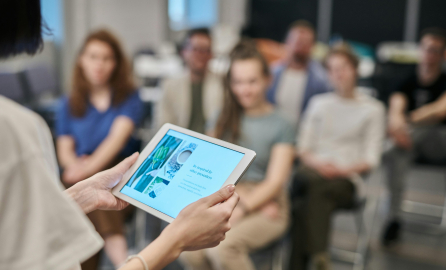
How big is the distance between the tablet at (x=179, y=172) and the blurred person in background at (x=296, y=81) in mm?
2092

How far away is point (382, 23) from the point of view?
7.25 metres

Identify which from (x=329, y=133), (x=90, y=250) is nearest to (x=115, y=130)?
(x=329, y=133)

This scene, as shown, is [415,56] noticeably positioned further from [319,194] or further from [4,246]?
[4,246]

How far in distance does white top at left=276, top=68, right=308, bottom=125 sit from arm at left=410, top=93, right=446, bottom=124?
2.79 ft

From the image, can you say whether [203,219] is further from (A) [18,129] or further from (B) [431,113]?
(B) [431,113]

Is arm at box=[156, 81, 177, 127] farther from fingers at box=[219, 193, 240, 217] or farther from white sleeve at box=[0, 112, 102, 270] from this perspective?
white sleeve at box=[0, 112, 102, 270]

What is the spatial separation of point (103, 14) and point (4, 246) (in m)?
5.10

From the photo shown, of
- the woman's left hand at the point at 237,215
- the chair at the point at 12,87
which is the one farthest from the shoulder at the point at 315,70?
the chair at the point at 12,87

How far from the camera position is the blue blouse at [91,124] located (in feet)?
7.57

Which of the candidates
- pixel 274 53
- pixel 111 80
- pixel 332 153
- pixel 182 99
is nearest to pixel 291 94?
pixel 332 153

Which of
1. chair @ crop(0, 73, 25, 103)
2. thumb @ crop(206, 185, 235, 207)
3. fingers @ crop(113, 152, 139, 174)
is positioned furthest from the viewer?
chair @ crop(0, 73, 25, 103)

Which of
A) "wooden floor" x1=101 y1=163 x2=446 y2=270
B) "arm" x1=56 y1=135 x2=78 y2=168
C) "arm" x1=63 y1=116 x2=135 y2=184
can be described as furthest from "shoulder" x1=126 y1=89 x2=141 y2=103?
"wooden floor" x1=101 y1=163 x2=446 y2=270

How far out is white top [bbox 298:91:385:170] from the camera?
2.57m

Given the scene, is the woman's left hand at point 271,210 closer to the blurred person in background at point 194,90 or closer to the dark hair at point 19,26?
the blurred person in background at point 194,90
